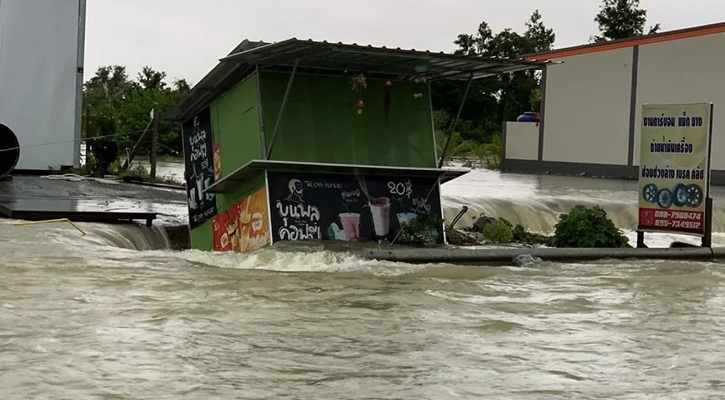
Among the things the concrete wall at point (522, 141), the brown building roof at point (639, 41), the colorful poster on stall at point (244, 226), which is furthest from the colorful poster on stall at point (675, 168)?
the concrete wall at point (522, 141)

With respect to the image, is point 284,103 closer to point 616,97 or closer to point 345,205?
point 345,205

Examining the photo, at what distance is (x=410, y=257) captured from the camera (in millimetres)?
11484

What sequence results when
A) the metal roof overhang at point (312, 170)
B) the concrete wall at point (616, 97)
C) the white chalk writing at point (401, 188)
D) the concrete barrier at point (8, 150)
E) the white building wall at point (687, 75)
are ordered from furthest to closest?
the concrete wall at point (616, 97) < the white building wall at point (687, 75) < the concrete barrier at point (8, 150) < the white chalk writing at point (401, 188) < the metal roof overhang at point (312, 170)

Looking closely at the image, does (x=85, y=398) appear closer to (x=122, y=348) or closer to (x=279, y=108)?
(x=122, y=348)

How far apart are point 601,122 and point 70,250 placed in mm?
26865

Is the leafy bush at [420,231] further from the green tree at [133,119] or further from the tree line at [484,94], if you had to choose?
the tree line at [484,94]

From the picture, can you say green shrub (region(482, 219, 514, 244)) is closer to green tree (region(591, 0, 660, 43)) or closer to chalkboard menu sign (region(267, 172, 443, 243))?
chalkboard menu sign (region(267, 172, 443, 243))

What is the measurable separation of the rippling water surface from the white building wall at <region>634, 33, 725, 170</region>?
68.5ft

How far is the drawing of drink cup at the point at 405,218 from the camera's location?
1267 centimetres

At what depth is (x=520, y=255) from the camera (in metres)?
11.8

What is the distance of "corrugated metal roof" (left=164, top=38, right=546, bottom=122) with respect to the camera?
37.1ft

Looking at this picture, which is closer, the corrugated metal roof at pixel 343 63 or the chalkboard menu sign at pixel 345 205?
the corrugated metal roof at pixel 343 63

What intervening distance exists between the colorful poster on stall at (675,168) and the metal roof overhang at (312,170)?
2668 mm

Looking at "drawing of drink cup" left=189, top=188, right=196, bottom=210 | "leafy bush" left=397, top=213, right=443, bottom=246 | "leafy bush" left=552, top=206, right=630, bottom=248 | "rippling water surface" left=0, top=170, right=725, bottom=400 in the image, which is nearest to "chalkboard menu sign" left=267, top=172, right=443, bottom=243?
"leafy bush" left=397, top=213, right=443, bottom=246
